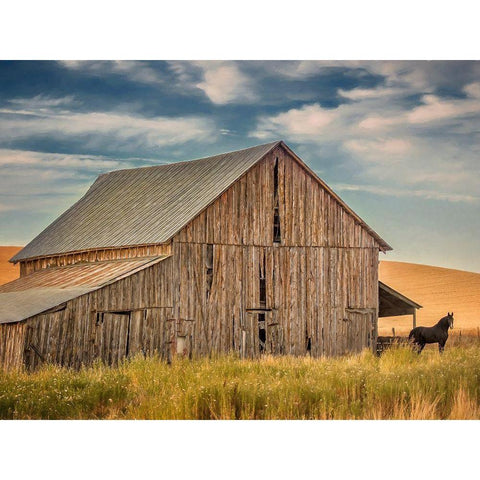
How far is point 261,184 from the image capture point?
27.6m

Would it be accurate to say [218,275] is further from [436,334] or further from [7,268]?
[7,268]

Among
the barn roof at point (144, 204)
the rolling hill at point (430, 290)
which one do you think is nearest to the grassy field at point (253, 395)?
the barn roof at point (144, 204)

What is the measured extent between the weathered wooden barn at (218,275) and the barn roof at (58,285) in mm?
77

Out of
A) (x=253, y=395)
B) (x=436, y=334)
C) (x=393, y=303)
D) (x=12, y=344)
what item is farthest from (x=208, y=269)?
(x=253, y=395)

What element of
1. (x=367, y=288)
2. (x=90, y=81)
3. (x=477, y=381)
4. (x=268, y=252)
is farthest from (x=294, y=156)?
(x=477, y=381)

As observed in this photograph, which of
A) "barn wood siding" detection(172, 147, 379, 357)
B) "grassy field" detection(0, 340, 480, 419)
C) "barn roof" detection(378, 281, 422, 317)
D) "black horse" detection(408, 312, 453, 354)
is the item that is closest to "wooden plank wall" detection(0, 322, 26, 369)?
"grassy field" detection(0, 340, 480, 419)

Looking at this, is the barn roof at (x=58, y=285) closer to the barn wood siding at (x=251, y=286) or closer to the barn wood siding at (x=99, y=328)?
the barn wood siding at (x=99, y=328)

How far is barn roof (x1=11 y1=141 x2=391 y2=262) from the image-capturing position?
27.4 metres

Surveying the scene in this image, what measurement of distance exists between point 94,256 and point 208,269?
4.95 meters

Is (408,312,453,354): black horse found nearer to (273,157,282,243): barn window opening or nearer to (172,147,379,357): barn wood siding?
(172,147,379,357): barn wood siding

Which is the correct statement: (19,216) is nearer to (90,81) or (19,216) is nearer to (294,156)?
(90,81)

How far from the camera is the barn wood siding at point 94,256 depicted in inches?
1059

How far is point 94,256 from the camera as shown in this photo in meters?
Answer: 29.8
